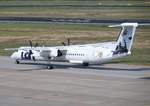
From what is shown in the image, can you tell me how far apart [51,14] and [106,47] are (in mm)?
71687

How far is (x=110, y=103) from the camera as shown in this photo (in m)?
38.8

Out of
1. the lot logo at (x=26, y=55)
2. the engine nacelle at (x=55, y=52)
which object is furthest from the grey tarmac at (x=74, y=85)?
the engine nacelle at (x=55, y=52)

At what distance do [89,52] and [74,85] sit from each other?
9.05 metres

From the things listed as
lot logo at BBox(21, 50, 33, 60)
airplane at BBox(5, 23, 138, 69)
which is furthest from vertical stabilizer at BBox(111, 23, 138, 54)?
lot logo at BBox(21, 50, 33, 60)

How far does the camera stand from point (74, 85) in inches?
1841

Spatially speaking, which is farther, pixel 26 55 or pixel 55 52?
pixel 26 55

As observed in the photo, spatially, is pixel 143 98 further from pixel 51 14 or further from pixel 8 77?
pixel 51 14

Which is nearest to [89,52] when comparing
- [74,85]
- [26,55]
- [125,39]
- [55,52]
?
[125,39]

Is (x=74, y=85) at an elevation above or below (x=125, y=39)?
below

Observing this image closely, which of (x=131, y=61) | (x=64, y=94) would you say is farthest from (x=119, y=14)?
(x=64, y=94)

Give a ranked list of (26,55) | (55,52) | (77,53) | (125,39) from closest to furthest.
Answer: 1. (125,39)
2. (77,53)
3. (55,52)
4. (26,55)

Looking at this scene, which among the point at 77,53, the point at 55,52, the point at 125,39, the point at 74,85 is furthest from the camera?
the point at 55,52

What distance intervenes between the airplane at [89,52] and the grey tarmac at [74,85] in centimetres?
103

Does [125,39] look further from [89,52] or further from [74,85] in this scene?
[74,85]
